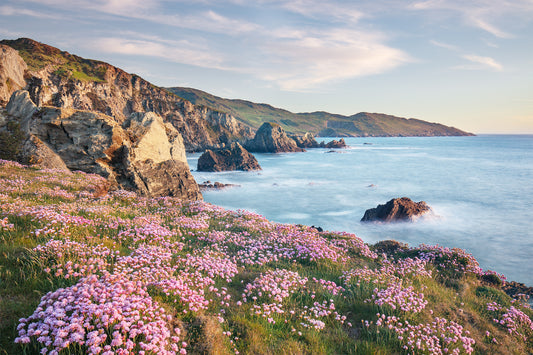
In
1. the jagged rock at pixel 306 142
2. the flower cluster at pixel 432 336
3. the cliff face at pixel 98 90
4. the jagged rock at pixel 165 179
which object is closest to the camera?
the flower cluster at pixel 432 336

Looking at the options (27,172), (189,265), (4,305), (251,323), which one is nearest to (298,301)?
(251,323)

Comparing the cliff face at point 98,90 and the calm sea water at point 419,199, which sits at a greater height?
the cliff face at point 98,90

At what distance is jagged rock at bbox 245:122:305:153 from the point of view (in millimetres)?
125000

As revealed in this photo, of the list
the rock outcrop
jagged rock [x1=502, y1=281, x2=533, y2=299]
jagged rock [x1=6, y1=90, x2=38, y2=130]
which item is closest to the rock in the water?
jagged rock [x1=502, y1=281, x2=533, y2=299]

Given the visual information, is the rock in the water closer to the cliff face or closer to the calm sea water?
the calm sea water

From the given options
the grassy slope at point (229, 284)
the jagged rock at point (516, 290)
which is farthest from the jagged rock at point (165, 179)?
the jagged rock at point (516, 290)

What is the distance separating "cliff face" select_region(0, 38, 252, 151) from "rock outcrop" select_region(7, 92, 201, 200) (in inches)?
1692

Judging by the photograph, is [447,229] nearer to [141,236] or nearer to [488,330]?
[488,330]

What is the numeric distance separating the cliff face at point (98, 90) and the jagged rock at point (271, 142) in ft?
69.3

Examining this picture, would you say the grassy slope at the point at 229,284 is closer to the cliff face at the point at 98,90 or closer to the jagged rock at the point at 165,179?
the jagged rock at the point at 165,179

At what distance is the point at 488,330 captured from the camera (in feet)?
22.3

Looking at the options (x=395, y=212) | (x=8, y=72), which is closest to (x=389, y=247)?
(x=395, y=212)

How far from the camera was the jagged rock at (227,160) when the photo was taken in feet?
207

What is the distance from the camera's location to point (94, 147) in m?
19.0
